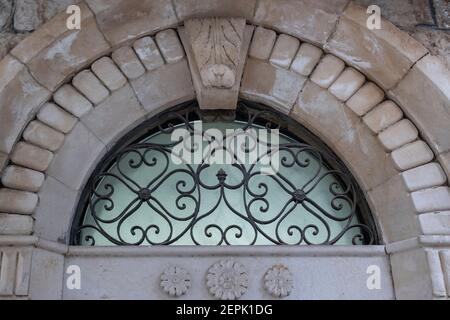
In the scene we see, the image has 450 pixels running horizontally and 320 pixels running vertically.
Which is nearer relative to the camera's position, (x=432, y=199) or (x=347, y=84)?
(x=432, y=199)

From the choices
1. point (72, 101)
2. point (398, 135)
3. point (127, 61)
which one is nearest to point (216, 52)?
point (127, 61)

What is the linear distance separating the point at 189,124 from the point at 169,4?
2.18ft

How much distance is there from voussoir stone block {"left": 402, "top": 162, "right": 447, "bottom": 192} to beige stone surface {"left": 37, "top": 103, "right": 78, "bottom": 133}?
1704 millimetres

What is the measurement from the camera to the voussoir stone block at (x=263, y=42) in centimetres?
314

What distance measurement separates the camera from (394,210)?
9.70 feet

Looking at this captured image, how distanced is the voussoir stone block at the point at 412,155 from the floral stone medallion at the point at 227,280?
0.95m

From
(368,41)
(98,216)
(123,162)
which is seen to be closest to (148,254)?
(98,216)

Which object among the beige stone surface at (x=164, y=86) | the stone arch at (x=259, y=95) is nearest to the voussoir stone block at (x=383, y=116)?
the stone arch at (x=259, y=95)

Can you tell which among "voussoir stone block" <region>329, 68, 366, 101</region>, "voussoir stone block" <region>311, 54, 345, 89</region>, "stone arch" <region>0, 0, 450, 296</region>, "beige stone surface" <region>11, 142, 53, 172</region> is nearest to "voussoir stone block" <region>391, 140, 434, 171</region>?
"stone arch" <region>0, 0, 450, 296</region>

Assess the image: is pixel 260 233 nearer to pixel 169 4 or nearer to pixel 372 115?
pixel 372 115

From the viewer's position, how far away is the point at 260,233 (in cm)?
306

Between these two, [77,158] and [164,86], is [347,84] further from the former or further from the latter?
[77,158]

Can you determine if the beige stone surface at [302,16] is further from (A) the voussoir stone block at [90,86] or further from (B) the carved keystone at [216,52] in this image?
(A) the voussoir stone block at [90,86]

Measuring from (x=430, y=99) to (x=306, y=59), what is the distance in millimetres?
671
